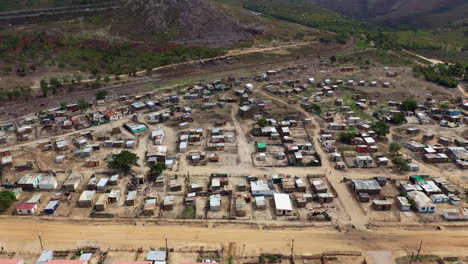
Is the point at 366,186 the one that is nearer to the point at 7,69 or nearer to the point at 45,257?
the point at 45,257

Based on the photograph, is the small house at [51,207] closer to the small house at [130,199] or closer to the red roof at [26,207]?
the red roof at [26,207]

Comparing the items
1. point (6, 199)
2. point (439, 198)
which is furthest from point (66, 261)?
point (439, 198)

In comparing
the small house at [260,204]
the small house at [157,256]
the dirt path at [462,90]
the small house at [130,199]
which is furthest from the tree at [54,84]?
the dirt path at [462,90]

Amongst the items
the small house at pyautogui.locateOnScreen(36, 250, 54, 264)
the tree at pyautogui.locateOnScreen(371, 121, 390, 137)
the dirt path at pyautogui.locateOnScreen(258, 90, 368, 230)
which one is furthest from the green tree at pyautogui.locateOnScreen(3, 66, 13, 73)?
the tree at pyautogui.locateOnScreen(371, 121, 390, 137)

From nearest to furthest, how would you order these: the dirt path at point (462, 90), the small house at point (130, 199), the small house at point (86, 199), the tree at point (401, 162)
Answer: the small house at point (86, 199), the small house at point (130, 199), the tree at point (401, 162), the dirt path at point (462, 90)

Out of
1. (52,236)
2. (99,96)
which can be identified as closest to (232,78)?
(99,96)

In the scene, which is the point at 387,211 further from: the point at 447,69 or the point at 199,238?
the point at 447,69

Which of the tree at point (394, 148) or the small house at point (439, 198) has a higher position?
the tree at point (394, 148)

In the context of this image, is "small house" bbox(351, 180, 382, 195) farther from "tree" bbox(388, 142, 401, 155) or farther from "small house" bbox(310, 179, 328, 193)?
"tree" bbox(388, 142, 401, 155)
